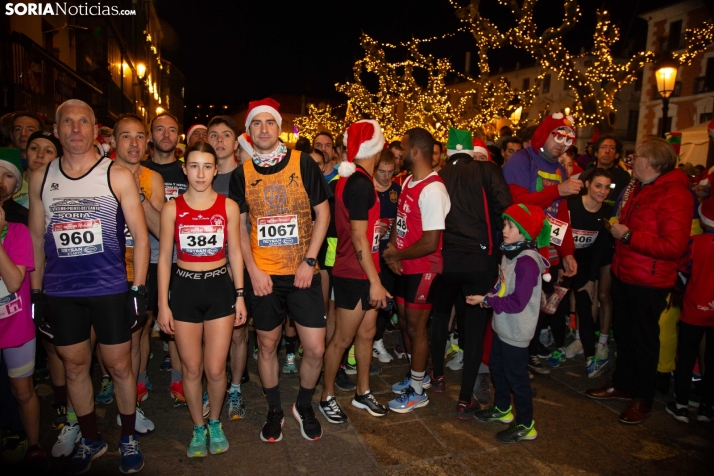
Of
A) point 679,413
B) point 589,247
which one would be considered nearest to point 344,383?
point 679,413

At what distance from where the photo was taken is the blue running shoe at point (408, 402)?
13.5ft

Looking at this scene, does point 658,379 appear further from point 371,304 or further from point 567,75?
point 567,75

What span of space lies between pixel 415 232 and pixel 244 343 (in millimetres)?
Answer: 1822

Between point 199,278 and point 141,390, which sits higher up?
point 199,278

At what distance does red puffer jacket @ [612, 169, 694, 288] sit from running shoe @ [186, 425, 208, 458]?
3.87 metres

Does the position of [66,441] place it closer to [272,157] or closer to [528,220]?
[272,157]

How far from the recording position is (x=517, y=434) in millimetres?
3674

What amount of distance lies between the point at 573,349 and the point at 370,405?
292 cm

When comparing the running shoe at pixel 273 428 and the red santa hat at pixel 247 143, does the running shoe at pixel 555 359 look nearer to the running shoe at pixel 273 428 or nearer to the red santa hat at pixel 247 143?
the running shoe at pixel 273 428

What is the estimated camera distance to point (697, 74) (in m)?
30.7

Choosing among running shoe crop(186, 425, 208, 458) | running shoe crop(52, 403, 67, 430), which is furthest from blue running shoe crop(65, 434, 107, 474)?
running shoe crop(186, 425, 208, 458)

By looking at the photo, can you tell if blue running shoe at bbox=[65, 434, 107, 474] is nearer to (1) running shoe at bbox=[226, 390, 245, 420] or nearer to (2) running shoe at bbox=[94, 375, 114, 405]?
(2) running shoe at bbox=[94, 375, 114, 405]

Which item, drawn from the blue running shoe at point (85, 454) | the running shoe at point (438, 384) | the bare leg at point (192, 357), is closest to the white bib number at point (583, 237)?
the running shoe at point (438, 384)

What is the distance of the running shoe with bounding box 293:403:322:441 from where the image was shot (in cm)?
365
